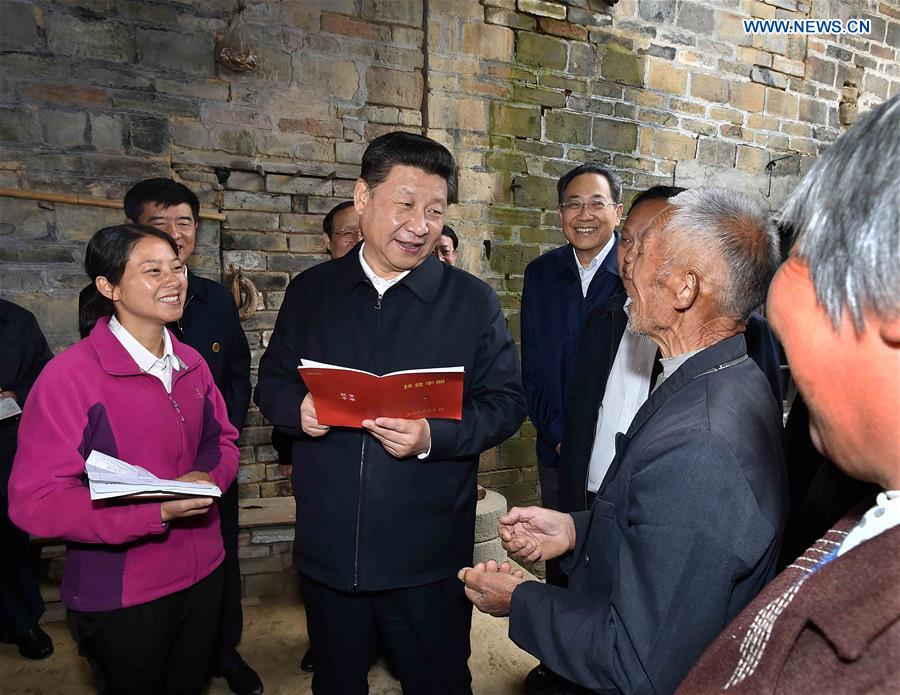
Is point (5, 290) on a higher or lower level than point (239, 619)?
higher

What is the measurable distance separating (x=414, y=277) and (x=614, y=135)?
328 cm

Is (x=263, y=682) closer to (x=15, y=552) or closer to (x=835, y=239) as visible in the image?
(x=15, y=552)

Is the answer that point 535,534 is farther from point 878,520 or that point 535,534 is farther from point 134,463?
point 134,463

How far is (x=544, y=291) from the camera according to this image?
317cm

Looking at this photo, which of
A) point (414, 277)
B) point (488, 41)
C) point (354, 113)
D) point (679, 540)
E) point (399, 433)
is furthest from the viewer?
point (488, 41)

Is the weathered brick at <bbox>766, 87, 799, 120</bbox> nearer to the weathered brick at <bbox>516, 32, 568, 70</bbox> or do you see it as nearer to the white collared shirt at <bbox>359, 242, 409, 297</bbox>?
the weathered brick at <bbox>516, 32, 568, 70</bbox>

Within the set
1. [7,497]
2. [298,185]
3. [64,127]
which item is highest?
[64,127]

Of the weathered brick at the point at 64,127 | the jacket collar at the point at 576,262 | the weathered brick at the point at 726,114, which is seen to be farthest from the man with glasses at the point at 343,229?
the weathered brick at the point at 726,114

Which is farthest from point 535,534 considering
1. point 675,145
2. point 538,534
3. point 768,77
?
point 768,77

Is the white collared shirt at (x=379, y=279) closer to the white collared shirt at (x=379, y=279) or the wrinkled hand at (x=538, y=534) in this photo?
the white collared shirt at (x=379, y=279)

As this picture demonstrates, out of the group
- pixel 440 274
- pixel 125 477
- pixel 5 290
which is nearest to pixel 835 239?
pixel 440 274

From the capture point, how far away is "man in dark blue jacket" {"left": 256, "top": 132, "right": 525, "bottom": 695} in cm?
180

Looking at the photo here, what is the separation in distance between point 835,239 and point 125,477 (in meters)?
1.59

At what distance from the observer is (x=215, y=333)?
2.77m
